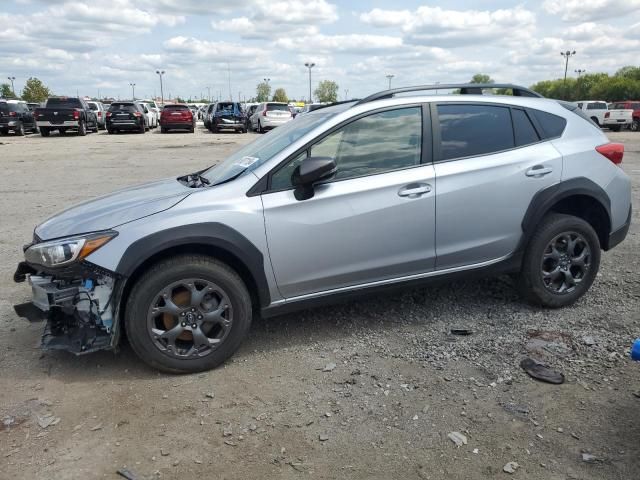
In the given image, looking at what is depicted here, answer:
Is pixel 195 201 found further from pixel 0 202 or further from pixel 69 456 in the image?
pixel 0 202

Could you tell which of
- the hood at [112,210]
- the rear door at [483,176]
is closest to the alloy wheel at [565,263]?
the rear door at [483,176]

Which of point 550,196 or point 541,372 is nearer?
point 541,372

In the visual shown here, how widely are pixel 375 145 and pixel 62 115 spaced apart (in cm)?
2657

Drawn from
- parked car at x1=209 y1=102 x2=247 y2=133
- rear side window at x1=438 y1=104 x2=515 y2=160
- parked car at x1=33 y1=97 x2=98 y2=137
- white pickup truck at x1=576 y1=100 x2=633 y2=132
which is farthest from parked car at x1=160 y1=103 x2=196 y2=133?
rear side window at x1=438 y1=104 x2=515 y2=160

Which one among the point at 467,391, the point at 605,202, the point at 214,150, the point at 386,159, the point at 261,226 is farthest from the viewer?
the point at 214,150

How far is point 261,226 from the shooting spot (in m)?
3.51

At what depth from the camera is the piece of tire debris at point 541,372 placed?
3369 mm

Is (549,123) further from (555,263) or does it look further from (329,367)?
(329,367)

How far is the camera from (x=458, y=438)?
2.84 m

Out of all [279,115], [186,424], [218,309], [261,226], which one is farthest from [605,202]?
[279,115]

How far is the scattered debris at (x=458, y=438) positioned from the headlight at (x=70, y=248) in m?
2.25

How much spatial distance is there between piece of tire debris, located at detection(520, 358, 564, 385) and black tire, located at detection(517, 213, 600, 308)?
861 millimetres

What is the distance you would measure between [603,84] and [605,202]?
67542 millimetres

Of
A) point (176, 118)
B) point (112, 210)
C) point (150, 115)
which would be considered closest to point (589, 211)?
point (112, 210)
